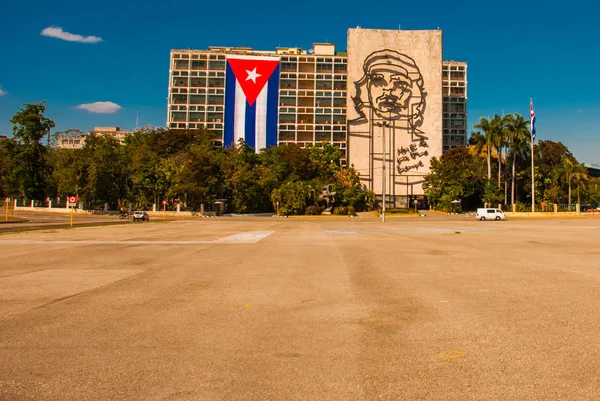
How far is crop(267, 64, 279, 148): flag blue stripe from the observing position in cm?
10181

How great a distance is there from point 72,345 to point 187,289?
3.55 m

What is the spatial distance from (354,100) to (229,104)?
29.1 m

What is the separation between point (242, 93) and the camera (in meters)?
102

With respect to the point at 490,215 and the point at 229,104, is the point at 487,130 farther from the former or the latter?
the point at 229,104

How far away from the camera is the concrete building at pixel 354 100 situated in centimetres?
9862

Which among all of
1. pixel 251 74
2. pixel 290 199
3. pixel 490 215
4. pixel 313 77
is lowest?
pixel 490 215

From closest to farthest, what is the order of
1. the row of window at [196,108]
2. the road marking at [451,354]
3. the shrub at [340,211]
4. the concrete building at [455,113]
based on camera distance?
the road marking at [451,354] → the shrub at [340,211] → the row of window at [196,108] → the concrete building at [455,113]

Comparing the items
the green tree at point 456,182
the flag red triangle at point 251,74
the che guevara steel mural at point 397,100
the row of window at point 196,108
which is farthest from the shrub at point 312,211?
Result: the row of window at point 196,108

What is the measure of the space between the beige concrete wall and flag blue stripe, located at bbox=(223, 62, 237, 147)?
2695 cm

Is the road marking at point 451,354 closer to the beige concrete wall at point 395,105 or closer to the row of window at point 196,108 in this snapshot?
the beige concrete wall at point 395,105

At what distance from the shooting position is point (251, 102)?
10212 cm

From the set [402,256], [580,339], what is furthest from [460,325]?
[402,256]

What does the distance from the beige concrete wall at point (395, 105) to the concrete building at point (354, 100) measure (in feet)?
0.74

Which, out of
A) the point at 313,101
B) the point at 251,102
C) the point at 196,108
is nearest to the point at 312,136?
the point at 313,101
